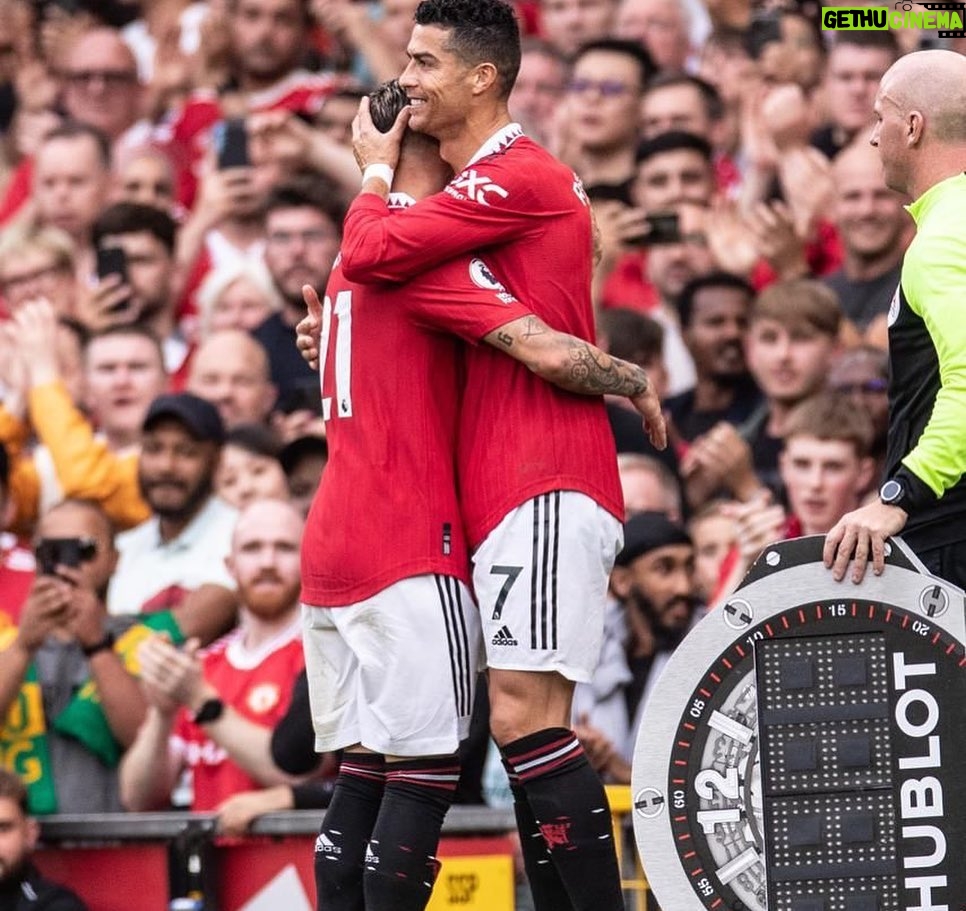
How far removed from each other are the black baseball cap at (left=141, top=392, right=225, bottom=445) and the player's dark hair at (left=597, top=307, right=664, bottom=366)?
5.50 ft

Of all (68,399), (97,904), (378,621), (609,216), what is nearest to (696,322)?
(609,216)

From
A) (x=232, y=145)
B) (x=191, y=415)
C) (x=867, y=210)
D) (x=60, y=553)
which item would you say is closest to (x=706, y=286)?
(x=867, y=210)

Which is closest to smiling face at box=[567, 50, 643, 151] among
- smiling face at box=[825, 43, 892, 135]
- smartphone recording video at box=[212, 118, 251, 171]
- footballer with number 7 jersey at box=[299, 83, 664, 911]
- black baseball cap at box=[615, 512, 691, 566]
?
smiling face at box=[825, 43, 892, 135]

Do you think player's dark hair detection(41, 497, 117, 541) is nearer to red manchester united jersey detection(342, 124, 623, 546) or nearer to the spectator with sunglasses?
the spectator with sunglasses

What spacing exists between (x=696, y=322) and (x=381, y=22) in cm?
437

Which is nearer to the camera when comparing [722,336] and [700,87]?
[722,336]

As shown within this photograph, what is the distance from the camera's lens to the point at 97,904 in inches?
298

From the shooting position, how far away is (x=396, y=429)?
5637 mm

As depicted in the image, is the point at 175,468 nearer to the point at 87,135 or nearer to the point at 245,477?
the point at 245,477

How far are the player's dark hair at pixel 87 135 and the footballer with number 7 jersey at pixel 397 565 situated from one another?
7.02m

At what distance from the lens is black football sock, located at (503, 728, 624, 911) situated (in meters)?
5.45

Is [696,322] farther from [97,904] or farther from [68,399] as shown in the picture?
[97,904]

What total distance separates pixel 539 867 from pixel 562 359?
1.30m

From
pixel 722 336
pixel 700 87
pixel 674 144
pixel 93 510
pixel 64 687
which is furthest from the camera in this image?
pixel 700 87
